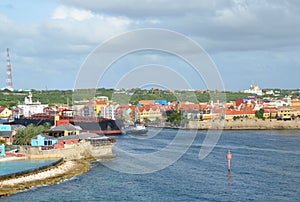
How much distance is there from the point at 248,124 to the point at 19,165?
108 feet

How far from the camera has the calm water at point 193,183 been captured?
15.4 m

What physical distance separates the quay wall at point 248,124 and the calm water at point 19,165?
29.6 metres

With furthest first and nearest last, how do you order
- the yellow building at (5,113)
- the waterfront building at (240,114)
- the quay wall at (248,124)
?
the waterfront building at (240,114)
the yellow building at (5,113)
the quay wall at (248,124)

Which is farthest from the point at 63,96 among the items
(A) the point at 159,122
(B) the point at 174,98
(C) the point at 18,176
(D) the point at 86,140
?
(C) the point at 18,176

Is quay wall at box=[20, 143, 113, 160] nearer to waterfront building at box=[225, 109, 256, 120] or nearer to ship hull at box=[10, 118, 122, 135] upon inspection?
ship hull at box=[10, 118, 122, 135]

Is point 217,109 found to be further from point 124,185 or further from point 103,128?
point 124,185

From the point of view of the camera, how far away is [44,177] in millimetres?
17938

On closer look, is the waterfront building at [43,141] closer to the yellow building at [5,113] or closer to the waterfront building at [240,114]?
the yellow building at [5,113]

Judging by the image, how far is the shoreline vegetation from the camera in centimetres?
1610

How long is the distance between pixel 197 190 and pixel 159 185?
155 centimetres

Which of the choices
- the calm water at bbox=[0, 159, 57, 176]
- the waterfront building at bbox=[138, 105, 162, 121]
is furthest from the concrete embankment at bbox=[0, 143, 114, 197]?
the waterfront building at bbox=[138, 105, 162, 121]

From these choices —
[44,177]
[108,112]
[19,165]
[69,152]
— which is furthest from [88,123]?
[44,177]

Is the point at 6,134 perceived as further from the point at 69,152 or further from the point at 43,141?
the point at 69,152

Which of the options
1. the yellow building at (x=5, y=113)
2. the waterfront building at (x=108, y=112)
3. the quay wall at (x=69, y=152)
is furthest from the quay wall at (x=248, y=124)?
the quay wall at (x=69, y=152)
